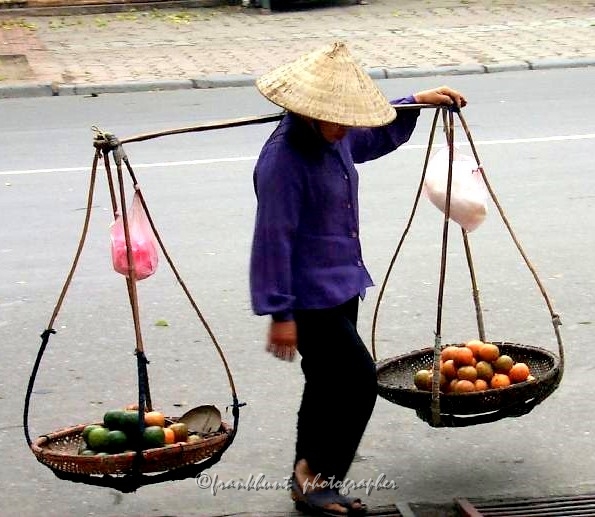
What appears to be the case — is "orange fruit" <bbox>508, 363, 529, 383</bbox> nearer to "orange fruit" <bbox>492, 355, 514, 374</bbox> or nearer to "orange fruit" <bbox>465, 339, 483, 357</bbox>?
"orange fruit" <bbox>492, 355, 514, 374</bbox>

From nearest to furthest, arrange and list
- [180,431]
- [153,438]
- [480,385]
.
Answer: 1. [153,438]
2. [180,431]
3. [480,385]

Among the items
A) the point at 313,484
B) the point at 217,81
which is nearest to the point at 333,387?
the point at 313,484

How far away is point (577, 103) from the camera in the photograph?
1099 cm

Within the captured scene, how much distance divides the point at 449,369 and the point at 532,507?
493mm

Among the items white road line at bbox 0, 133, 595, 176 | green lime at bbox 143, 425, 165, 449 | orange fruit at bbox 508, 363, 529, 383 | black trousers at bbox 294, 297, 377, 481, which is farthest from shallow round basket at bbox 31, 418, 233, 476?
white road line at bbox 0, 133, 595, 176

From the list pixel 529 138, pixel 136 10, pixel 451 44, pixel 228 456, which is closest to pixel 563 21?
pixel 451 44

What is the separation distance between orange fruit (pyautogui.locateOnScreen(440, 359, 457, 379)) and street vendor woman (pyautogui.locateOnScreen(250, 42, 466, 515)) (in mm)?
355

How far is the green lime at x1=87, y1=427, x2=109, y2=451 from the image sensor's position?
141 inches

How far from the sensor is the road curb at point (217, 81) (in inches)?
496

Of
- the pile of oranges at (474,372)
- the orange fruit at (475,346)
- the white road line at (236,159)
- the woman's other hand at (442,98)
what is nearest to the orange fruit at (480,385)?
the pile of oranges at (474,372)

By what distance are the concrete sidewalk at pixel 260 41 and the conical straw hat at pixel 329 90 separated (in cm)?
929

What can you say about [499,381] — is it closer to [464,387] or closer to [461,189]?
[464,387]

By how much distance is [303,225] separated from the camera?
3.64m

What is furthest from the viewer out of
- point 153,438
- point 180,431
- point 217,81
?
point 217,81
